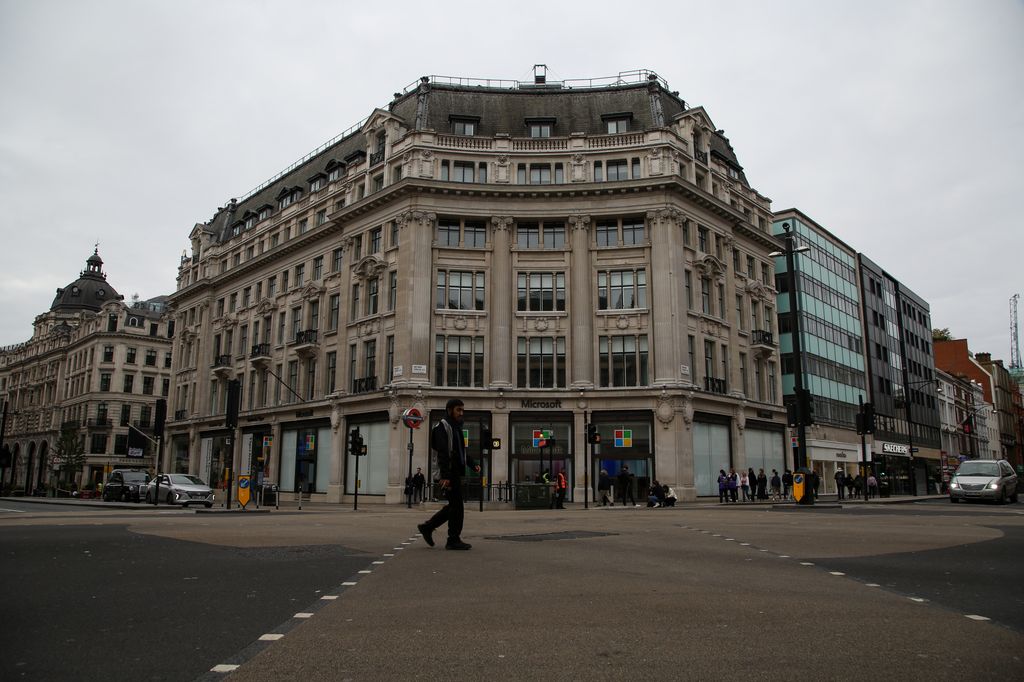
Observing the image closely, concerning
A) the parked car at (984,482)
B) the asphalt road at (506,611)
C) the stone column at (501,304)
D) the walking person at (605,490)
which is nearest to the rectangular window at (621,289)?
the stone column at (501,304)

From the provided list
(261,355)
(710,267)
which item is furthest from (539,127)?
(261,355)

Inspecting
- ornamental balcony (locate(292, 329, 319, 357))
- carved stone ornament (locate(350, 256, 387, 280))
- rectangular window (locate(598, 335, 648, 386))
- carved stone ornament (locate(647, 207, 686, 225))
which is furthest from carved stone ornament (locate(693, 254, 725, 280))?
ornamental balcony (locate(292, 329, 319, 357))

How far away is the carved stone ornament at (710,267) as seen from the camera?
4323cm

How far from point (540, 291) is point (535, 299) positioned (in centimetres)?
54

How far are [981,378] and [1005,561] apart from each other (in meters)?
110

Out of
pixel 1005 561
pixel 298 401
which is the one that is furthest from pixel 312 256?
pixel 1005 561

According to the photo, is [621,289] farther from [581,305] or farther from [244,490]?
[244,490]

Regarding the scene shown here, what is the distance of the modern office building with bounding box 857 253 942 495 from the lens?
65.3 metres

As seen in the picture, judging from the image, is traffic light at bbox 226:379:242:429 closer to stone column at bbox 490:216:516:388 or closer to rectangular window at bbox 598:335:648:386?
stone column at bbox 490:216:516:388

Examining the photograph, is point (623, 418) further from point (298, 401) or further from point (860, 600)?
point (860, 600)

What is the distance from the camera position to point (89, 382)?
8806cm

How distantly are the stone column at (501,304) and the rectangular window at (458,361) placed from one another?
0.85m

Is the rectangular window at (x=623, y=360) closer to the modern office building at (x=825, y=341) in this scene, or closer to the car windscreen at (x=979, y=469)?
the car windscreen at (x=979, y=469)

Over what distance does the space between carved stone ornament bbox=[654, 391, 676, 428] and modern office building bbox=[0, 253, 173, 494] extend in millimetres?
65026
